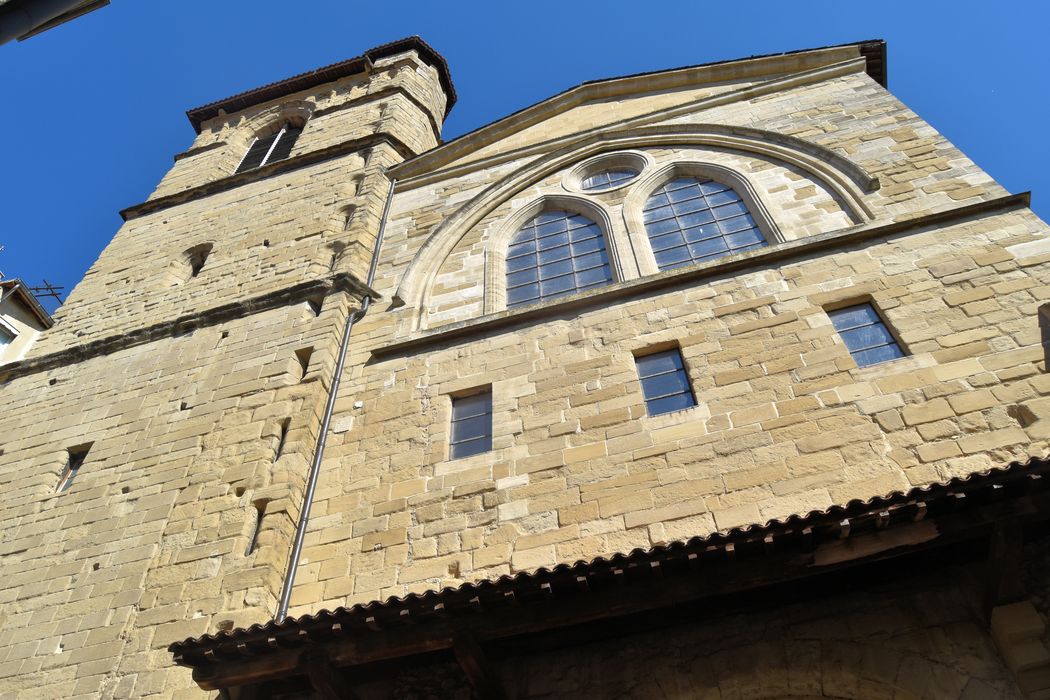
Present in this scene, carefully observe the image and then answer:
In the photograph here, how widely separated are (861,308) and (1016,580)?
127 inches

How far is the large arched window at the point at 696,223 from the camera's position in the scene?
8.57 meters

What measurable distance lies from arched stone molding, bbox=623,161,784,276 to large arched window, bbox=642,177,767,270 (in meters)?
0.06

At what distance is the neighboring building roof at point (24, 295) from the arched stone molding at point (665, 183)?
13102 millimetres

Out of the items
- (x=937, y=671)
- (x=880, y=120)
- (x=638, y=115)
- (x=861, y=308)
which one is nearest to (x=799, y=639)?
(x=937, y=671)

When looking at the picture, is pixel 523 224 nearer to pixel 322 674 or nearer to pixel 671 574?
pixel 671 574

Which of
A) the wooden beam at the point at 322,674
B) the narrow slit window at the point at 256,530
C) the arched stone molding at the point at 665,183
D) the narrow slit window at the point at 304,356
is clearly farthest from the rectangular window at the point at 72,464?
the arched stone molding at the point at 665,183

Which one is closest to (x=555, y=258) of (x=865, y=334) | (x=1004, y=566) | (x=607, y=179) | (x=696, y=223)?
(x=696, y=223)

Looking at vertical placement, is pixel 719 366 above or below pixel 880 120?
below

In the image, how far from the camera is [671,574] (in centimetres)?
436

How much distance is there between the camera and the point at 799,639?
4.48 m

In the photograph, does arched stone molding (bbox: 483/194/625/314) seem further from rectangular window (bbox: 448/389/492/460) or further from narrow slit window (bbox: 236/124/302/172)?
narrow slit window (bbox: 236/124/302/172)

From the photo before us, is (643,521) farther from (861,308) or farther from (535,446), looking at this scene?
(861,308)

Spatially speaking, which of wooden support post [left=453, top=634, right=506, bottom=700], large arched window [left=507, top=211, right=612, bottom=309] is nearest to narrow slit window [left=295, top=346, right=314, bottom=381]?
large arched window [left=507, top=211, right=612, bottom=309]

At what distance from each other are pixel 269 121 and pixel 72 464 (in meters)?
12.8
